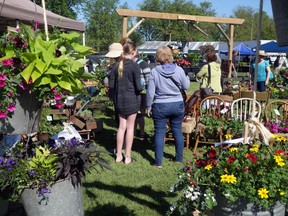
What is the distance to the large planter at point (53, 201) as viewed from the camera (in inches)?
105

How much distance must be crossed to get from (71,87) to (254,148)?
1.28 m

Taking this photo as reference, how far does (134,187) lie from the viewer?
4.48 meters

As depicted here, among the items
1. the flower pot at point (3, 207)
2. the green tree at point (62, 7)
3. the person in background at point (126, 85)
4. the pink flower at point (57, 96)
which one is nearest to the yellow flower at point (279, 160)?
the pink flower at point (57, 96)

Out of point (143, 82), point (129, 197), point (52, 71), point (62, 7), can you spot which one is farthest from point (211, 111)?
point (62, 7)

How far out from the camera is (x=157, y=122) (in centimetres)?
504

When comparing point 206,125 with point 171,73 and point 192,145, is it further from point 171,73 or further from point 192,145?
point 171,73

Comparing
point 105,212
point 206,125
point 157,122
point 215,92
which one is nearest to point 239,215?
point 105,212

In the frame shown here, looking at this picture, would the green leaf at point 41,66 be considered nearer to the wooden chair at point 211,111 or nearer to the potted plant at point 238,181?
the potted plant at point 238,181

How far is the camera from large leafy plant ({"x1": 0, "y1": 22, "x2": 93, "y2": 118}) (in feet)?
7.70

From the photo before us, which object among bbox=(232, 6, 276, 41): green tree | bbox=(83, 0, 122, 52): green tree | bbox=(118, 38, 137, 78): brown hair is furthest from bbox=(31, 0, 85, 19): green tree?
bbox=(118, 38, 137, 78): brown hair

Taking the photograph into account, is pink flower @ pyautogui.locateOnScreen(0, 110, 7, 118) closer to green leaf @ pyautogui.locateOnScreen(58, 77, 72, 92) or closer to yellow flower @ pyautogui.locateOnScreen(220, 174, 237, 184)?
green leaf @ pyautogui.locateOnScreen(58, 77, 72, 92)

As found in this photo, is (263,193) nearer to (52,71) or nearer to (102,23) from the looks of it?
(52,71)

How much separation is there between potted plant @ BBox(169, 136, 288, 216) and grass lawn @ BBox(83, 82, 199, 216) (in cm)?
75

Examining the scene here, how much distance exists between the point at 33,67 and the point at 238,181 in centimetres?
145
